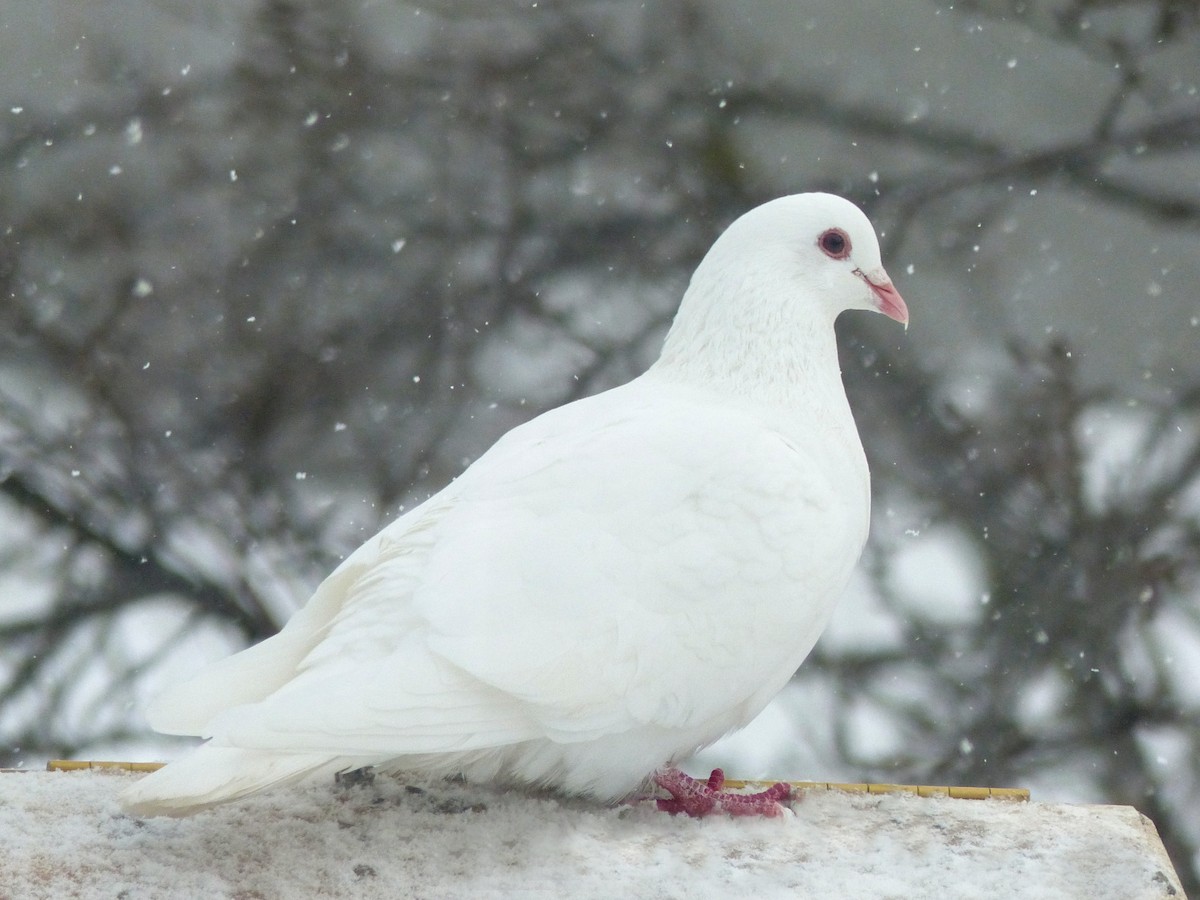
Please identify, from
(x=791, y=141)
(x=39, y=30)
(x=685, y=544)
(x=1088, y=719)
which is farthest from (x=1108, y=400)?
(x=39, y=30)

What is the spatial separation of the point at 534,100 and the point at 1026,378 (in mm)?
1039

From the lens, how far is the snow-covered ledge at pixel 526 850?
45.1 inches

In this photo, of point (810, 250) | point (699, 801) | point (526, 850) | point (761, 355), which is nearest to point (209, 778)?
point (526, 850)

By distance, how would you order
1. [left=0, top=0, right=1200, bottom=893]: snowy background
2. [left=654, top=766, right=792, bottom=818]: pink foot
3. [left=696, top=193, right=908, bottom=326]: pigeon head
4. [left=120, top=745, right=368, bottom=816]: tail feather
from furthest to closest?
1. [left=0, top=0, right=1200, bottom=893]: snowy background
2. [left=696, top=193, right=908, bottom=326]: pigeon head
3. [left=654, top=766, right=792, bottom=818]: pink foot
4. [left=120, top=745, right=368, bottom=816]: tail feather

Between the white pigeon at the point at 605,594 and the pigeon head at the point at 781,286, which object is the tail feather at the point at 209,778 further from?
the pigeon head at the point at 781,286

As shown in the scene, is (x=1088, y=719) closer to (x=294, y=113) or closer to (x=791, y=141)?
(x=791, y=141)

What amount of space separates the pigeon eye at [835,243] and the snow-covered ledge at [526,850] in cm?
56

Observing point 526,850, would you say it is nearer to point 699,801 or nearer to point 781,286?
point 699,801

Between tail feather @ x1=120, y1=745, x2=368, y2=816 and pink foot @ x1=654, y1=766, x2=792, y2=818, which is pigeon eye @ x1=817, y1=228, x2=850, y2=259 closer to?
pink foot @ x1=654, y1=766, x2=792, y2=818

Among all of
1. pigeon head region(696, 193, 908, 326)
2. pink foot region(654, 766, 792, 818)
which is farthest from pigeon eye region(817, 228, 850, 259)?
pink foot region(654, 766, 792, 818)

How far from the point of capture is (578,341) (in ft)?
8.17

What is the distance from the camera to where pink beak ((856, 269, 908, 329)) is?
4.72 ft

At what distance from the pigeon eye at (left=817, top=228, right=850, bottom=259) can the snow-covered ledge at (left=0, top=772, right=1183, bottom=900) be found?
561mm

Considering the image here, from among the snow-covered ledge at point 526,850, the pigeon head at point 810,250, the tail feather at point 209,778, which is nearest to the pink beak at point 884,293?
the pigeon head at point 810,250
